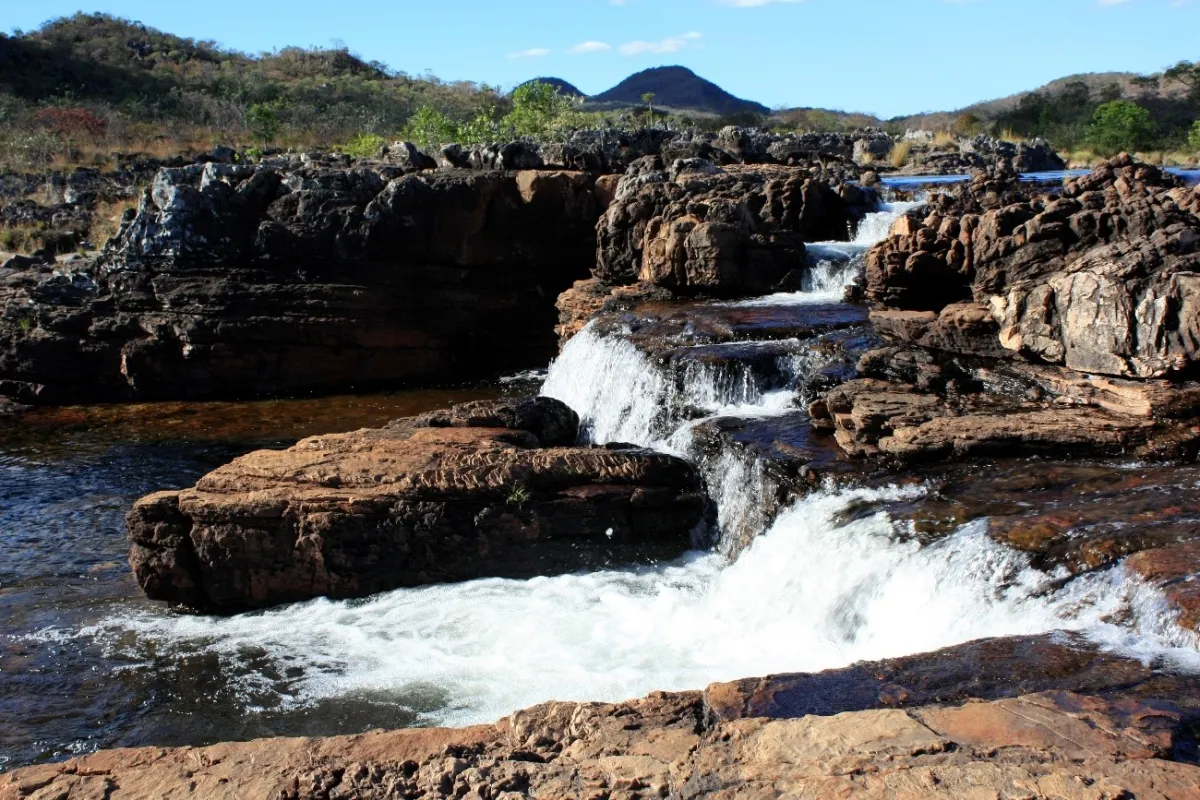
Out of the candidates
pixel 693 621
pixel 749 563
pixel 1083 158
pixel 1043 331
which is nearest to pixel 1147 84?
pixel 1083 158

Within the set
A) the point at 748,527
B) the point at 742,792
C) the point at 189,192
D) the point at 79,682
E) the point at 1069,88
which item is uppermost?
the point at 1069,88

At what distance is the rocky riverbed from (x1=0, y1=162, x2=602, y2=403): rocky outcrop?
4.35 meters

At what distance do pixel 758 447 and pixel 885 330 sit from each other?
3.32 m

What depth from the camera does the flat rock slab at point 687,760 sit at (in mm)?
3350

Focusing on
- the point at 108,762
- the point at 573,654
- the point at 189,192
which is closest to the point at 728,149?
the point at 189,192

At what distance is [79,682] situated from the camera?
681 centimetres

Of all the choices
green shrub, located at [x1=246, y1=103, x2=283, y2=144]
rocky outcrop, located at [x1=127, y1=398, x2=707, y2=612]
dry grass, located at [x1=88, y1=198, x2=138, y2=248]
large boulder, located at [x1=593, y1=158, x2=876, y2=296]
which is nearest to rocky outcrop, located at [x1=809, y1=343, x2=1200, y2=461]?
rocky outcrop, located at [x1=127, y1=398, x2=707, y2=612]

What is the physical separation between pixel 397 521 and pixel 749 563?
2.77 meters

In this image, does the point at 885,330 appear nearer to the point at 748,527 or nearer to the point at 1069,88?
the point at 748,527

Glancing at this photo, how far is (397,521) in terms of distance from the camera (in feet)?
26.1

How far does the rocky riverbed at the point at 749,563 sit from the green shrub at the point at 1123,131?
19053 millimetres

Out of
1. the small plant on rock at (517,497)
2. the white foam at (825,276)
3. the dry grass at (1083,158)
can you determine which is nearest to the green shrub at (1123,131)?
the dry grass at (1083,158)

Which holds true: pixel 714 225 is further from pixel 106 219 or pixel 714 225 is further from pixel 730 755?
pixel 106 219

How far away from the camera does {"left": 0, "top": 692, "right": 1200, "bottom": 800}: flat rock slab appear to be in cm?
335
